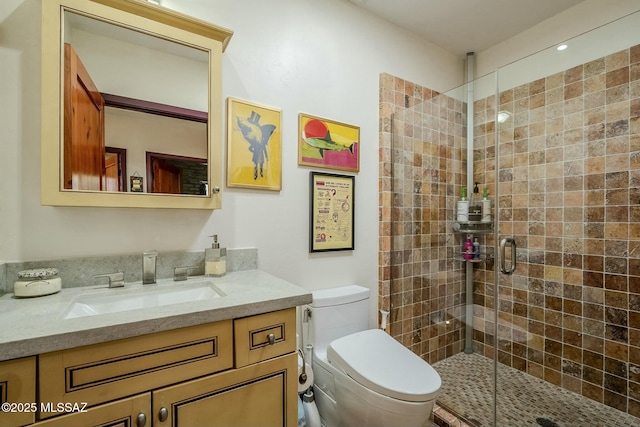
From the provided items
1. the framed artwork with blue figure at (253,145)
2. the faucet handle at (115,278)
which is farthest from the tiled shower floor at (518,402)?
the faucet handle at (115,278)

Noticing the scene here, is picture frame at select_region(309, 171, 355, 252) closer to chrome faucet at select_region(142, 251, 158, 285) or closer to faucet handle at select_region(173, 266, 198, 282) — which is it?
faucet handle at select_region(173, 266, 198, 282)

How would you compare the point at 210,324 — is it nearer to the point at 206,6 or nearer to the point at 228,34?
the point at 228,34

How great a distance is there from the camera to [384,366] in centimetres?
131

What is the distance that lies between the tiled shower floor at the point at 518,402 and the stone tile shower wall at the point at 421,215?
0.26 m

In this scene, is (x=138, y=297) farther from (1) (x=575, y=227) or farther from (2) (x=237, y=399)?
(1) (x=575, y=227)

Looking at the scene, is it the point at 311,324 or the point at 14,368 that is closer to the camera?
the point at 14,368

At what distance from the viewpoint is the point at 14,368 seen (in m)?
0.63

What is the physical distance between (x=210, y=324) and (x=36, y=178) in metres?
0.91

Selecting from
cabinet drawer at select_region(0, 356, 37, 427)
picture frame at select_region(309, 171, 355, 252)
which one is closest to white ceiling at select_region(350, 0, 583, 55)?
picture frame at select_region(309, 171, 355, 252)

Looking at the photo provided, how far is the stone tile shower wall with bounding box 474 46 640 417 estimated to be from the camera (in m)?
1.57

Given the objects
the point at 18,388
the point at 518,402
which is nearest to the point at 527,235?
the point at 518,402

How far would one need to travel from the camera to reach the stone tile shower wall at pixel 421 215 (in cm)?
201

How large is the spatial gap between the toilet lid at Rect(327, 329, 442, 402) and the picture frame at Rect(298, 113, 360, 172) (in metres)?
1.00

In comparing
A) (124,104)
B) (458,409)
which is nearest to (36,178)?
(124,104)
